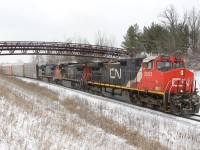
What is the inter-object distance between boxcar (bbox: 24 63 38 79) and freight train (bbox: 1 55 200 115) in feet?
67.7

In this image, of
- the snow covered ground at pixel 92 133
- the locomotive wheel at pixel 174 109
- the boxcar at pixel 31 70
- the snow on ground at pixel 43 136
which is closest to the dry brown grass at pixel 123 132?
the snow covered ground at pixel 92 133

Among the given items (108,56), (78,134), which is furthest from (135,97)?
(108,56)

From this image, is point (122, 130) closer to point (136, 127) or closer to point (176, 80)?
point (136, 127)

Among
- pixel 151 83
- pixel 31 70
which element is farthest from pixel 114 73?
pixel 31 70

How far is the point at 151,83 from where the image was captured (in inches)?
527

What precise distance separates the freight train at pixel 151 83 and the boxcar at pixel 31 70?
67.7ft

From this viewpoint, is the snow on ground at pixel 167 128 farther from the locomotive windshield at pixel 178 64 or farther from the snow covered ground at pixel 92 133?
the locomotive windshield at pixel 178 64

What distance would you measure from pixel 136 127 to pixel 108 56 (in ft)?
148

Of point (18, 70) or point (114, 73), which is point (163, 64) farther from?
point (18, 70)

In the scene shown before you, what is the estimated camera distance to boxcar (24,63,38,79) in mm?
40984

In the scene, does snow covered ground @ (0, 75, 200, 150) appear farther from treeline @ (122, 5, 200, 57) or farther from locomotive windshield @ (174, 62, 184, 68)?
treeline @ (122, 5, 200, 57)

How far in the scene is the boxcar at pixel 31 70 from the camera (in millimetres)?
40984

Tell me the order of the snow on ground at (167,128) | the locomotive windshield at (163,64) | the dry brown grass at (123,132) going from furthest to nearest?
the locomotive windshield at (163,64), the snow on ground at (167,128), the dry brown grass at (123,132)

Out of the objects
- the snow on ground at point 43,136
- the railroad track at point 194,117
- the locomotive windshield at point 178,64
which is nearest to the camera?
the snow on ground at point 43,136
